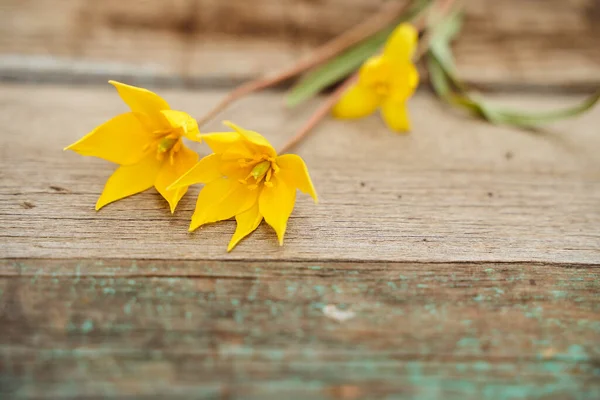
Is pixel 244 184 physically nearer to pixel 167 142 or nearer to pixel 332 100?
pixel 167 142

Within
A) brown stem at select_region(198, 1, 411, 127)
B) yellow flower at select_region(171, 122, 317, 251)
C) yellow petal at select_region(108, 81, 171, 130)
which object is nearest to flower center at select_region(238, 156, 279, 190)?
yellow flower at select_region(171, 122, 317, 251)

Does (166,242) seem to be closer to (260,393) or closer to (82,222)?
(82,222)

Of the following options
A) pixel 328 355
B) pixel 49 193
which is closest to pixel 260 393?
pixel 328 355

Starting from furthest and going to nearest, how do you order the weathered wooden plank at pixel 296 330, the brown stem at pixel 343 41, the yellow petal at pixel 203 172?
the brown stem at pixel 343 41
the yellow petal at pixel 203 172
the weathered wooden plank at pixel 296 330

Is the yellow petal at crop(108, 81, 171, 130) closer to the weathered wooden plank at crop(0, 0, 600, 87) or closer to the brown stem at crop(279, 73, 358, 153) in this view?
the brown stem at crop(279, 73, 358, 153)

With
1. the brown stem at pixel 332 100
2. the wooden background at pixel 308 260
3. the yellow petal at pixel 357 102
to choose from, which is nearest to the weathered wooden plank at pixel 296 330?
the wooden background at pixel 308 260

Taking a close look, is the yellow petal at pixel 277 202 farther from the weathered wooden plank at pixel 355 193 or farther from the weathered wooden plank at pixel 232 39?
the weathered wooden plank at pixel 232 39

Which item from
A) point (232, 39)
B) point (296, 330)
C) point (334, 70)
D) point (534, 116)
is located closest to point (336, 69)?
point (334, 70)
